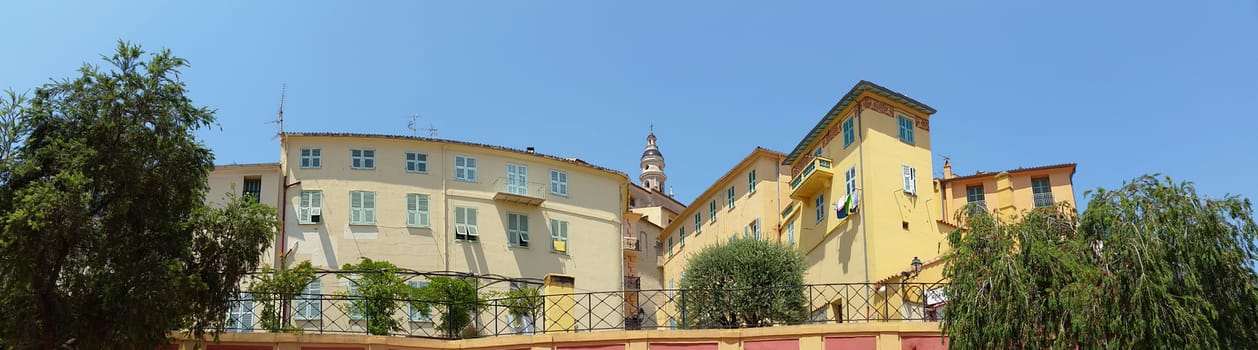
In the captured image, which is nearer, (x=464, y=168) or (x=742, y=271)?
(x=742, y=271)

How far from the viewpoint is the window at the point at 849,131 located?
135ft

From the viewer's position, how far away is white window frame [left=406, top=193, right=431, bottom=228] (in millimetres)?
43594

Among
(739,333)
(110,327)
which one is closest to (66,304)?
(110,327)

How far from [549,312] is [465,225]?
2206cm

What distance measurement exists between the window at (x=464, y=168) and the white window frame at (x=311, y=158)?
472cm

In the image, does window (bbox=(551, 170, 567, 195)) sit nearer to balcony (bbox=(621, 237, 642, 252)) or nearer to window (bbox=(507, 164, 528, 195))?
window (bbox=(507, 164, 528, 195))

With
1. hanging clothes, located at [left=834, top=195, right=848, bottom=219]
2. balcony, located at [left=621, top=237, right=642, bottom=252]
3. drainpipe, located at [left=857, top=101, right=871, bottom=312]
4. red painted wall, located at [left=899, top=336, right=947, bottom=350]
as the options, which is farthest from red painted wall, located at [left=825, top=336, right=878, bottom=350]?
balcony, located at [left=621, top=237, right=642, bottom=252]

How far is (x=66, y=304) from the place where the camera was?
18547mm

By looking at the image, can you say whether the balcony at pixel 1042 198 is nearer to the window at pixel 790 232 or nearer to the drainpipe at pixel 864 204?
the window at pixel 790 232

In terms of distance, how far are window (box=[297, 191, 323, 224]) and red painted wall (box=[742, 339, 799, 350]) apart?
2464 centimetres

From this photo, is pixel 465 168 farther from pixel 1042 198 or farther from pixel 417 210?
pixel 1042 198

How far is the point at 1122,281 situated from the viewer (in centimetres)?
1800

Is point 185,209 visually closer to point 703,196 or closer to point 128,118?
point 128,118

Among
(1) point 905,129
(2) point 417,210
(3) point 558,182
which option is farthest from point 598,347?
(3) point 558,182
